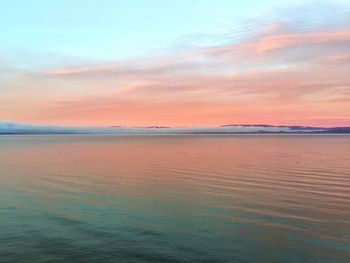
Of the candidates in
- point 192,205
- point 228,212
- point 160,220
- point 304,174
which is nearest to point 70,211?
point 160,220

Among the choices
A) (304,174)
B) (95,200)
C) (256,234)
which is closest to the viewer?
(256,234)

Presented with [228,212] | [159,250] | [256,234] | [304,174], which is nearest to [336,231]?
[256,234]

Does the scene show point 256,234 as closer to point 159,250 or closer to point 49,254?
point 159,250

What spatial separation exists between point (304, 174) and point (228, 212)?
29455 millimetres

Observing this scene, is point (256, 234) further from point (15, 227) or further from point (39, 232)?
point (15, 227)

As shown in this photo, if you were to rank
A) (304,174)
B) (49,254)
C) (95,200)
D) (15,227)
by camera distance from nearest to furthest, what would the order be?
(49,254) → (15,227) → (95,200) → (304,174)

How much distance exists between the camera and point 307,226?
88.2ft

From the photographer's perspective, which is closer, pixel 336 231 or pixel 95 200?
pixel 336 231

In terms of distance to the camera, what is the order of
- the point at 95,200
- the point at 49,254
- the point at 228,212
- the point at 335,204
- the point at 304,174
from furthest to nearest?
the point at 304,174 < the point at 95,200 < the point at 335,204 < the point at 228,212 < the point at 49,254

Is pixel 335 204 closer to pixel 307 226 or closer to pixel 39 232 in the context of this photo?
pixel 307 226

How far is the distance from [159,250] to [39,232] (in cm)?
920

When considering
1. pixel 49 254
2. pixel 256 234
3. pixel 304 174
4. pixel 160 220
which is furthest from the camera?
pixel 304 174

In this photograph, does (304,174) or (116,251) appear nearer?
(116,251)

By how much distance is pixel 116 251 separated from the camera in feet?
72.4
